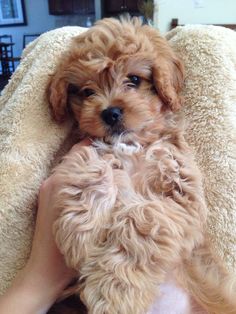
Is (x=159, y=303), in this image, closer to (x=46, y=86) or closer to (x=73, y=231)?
(x=73, y=231)

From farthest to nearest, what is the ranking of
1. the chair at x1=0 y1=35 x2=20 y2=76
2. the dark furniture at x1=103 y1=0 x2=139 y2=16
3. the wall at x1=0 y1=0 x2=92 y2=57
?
the wall at x1=0 y1=0 x2=92 y2=57, the chair at x1=0 y1=35 x2=20 y2=76, the dark furniture at x1=103 y1=0 x2=139 y2=16

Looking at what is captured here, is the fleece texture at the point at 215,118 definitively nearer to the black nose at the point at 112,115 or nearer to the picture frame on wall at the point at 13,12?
the black nose at the point at 112,115

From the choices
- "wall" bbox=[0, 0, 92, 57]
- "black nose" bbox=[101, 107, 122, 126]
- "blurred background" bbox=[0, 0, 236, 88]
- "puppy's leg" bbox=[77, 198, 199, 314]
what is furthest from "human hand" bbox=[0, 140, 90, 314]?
"wall" bbox=[0, 0, 92, 57]

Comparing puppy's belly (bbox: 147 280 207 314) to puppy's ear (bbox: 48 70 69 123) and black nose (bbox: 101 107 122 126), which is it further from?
puppy's ear (bbox: 48 70 69 123)

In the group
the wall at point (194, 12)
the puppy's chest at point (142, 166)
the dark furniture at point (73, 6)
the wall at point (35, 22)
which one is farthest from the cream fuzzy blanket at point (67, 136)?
the wall at point (35, 22)

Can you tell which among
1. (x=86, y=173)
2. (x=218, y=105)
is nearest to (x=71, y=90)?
(x=86, y=173)

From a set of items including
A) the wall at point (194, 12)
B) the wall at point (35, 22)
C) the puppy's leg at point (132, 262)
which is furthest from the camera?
the wall at point (35, 22)

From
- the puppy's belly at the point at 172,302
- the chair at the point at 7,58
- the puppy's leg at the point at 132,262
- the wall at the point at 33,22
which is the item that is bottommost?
the chair at the point at 7,58

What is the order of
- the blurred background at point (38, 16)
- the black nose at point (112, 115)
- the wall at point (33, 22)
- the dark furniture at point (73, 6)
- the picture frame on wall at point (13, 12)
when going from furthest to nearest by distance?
1. the picture frame on wall at point (13, 12)
2. the wall at point (33, 22)
3. the dark furniture at point (73, 6)
4. the blurred background at point (38, 16)
5. the black nose at point (112, 115)
